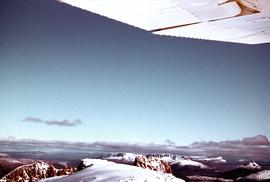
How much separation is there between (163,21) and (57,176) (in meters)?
2.08

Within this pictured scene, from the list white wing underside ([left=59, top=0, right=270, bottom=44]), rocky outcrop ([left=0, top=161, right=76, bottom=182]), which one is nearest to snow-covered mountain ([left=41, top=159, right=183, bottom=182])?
rocky outcrop ([left=0, top=161, right=76, bottom=182])

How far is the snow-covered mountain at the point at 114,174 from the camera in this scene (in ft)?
9.04

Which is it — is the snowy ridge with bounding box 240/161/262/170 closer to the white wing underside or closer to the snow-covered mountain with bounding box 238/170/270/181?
the snow-covered mountain with bounding box 238/170/270/181

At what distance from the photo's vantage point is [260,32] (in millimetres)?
2145

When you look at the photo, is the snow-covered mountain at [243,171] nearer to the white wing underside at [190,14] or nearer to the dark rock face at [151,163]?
the dark rock face at [151,163]

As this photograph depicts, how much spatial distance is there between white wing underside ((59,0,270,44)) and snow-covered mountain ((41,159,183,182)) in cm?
127

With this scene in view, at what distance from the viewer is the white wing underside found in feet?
5.19

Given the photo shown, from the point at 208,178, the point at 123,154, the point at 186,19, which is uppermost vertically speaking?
the point at 186,19

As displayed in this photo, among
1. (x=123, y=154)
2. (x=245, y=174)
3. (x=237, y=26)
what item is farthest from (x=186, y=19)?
(x=245, y=174)

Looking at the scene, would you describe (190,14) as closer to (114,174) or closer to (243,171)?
(114,174)

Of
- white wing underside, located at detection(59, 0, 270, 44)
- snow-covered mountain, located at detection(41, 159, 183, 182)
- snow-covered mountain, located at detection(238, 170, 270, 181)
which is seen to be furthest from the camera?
snow-covered mountain, located at detection(238, 170, 270, 181)

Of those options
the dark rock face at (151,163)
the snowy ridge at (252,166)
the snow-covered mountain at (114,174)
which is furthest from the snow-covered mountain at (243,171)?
the snow-covered mountain at (114,174)

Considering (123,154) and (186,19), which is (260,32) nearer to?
(186,19)

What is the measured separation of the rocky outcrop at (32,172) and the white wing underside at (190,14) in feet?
6.63
